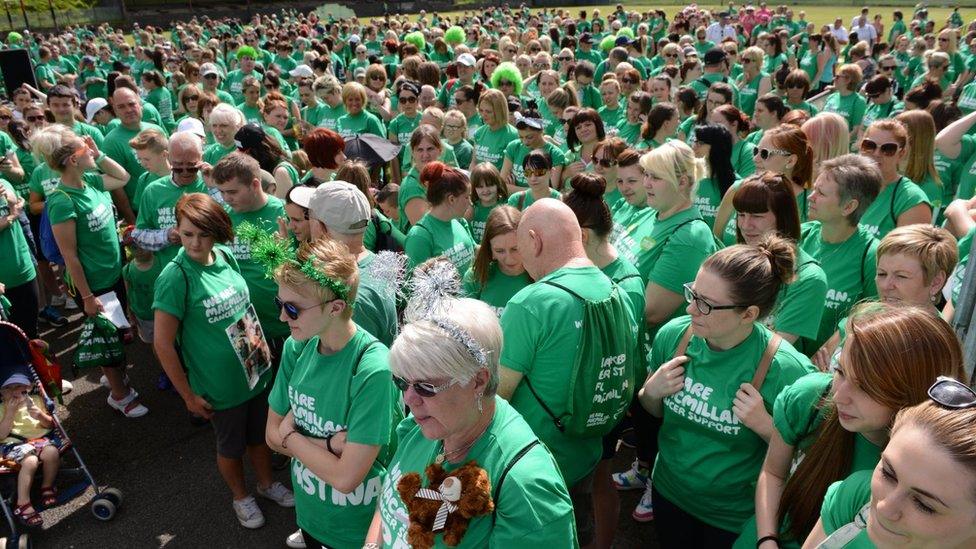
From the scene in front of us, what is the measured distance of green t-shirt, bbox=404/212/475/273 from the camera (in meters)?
4.43

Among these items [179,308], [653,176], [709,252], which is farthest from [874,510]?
[179,308]

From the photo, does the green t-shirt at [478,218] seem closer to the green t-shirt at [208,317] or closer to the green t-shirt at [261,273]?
the green t-shirt at [261,273]

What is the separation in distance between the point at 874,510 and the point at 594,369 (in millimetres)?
1332

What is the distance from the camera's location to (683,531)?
2938 mm

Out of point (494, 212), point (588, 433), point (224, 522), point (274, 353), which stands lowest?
point (224, 522)

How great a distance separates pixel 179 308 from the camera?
12.5ft

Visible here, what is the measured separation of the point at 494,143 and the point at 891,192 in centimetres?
399

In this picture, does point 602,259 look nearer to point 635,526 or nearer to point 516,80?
point 635,526

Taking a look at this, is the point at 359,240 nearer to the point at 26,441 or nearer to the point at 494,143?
the point at 26,441

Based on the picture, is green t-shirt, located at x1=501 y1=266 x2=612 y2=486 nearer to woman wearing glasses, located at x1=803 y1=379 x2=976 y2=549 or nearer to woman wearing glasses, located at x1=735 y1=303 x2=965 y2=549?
woman wearing glasses, located at x1=735 y1=303 x2=965 y2=549

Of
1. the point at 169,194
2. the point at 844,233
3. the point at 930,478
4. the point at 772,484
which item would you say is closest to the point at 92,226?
the point at 169,194

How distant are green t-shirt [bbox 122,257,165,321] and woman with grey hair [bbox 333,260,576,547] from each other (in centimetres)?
389

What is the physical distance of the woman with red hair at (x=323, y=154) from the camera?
5.54 metres

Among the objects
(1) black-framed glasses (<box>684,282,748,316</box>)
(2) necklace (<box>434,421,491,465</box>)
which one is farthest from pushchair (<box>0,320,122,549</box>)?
(1) black-framed glasses (<box>684,282,748,316</box>)
